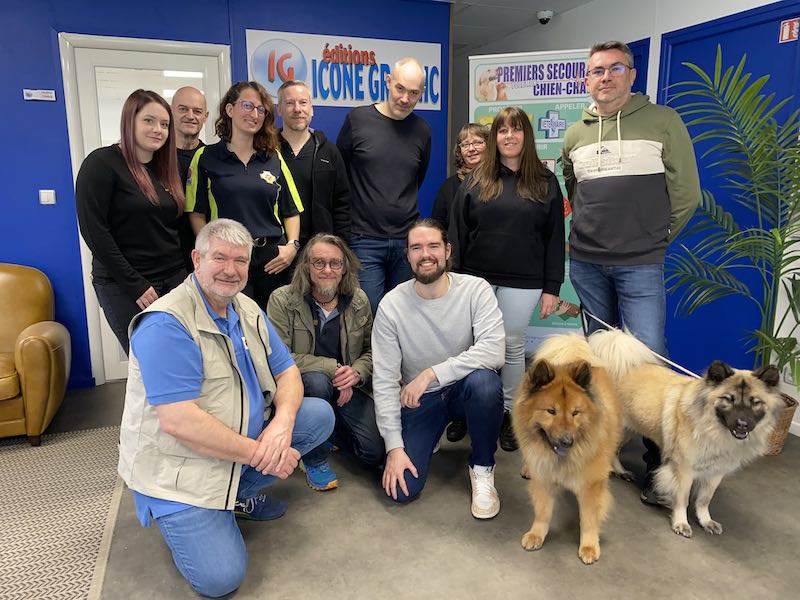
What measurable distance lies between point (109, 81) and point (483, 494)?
11.4ft

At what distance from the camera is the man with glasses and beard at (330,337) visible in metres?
2.45

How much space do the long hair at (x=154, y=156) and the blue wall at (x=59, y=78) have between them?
5.55 feet

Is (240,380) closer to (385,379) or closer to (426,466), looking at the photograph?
(385,379)

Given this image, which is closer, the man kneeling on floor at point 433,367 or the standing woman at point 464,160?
the man kneeling on floor at point 433,367

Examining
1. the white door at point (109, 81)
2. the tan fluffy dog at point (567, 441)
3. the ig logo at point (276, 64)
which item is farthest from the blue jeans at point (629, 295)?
the white door at point (109, 81)

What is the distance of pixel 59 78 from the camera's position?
3.62 m

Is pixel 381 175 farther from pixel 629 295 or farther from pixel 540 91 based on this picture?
pixel 540 91

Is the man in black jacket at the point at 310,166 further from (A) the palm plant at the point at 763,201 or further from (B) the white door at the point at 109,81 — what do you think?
(A) the palm plant at the point at 763,201

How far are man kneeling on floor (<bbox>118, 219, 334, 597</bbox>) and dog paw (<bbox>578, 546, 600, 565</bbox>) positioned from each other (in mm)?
1038

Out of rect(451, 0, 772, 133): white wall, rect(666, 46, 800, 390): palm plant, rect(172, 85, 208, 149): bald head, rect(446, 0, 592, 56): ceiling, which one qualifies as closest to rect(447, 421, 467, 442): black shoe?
rect(666, 46, 800, 390): palm plant

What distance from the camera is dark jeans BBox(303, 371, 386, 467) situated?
7.99 ft

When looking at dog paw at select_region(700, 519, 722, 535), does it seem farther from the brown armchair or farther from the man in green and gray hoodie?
the brown armchair

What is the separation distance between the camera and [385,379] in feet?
7.69

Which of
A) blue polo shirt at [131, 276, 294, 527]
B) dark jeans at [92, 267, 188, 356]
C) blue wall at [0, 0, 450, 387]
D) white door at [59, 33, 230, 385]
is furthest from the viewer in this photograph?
white door at [59, 33, 230, 385]
